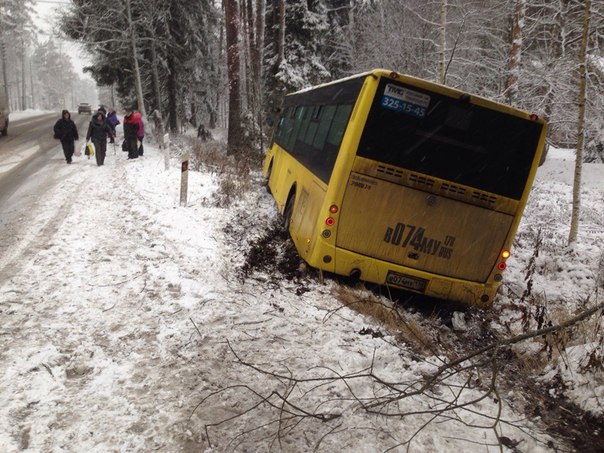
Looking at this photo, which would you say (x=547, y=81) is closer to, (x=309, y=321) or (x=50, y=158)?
(x=309, y=321)

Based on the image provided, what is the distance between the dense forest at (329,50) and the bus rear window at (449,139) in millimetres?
5860

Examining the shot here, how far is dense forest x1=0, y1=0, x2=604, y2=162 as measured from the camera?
11773 millimetres

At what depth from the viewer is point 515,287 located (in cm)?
782

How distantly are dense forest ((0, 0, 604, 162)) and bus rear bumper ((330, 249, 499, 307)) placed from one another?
6593 mm

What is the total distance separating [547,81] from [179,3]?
2012 centimetres

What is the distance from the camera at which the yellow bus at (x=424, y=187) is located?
5.08m

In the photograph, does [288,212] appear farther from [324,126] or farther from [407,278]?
[407,278]

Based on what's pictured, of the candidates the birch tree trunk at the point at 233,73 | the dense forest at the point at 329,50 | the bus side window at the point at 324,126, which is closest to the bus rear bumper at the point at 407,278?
the bus side window at the point at 324,126

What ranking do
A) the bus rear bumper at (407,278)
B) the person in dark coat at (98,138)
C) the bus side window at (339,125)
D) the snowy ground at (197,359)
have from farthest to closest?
1. the person in dark coat at (98,138)
2. the bus side window at (339,125)
3. the bus rear bumper at (407,278)
4. the snowy ground at (197,359)

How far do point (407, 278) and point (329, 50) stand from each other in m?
25.9

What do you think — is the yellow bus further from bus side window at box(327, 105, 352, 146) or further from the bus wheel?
the bus wheel

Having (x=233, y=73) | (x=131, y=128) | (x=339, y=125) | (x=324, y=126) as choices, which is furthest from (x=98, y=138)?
(x=339, y=125)

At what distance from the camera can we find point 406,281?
216 inches

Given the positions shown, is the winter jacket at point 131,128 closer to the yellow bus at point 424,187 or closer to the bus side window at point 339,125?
the bus side window at point 339,125
